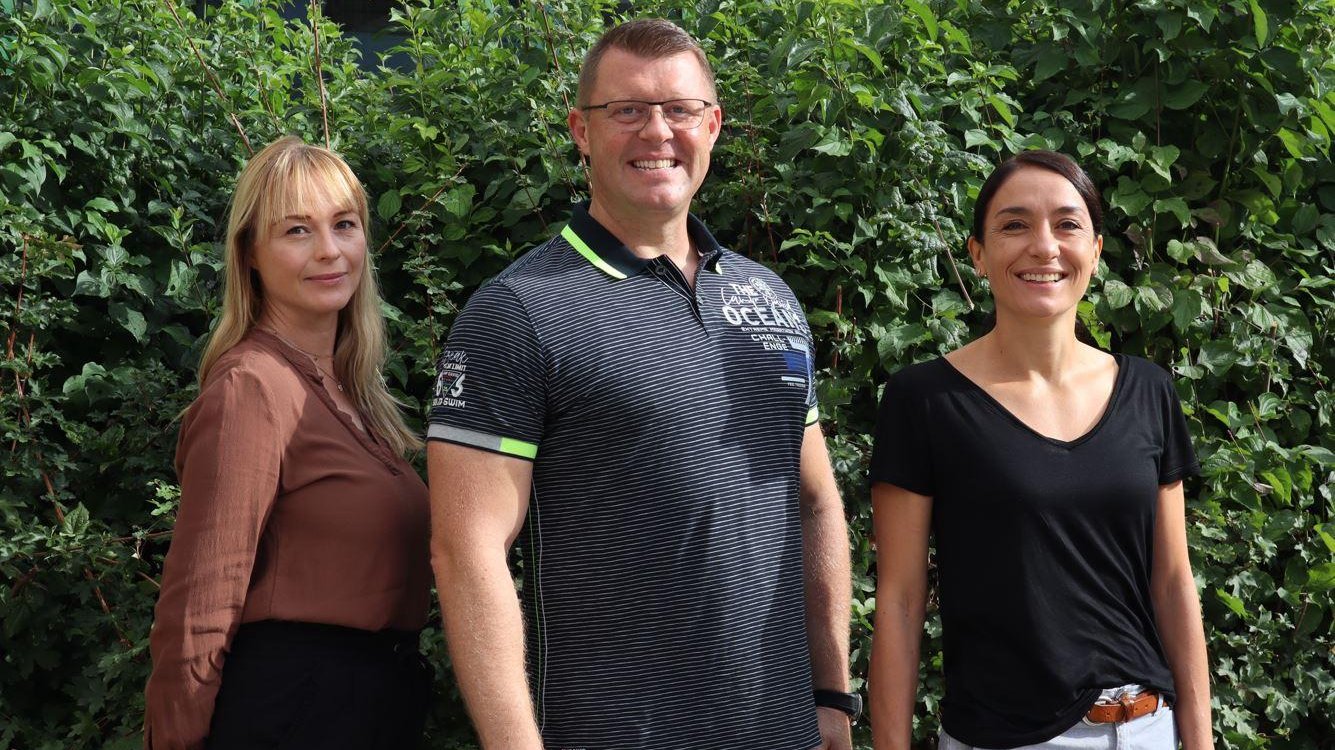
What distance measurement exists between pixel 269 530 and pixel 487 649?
0.51 m

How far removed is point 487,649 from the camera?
2.12m

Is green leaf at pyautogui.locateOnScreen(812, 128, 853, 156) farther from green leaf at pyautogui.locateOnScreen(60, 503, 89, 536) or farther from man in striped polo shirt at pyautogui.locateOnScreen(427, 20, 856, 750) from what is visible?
green leaf at pyautogui.locateOnScreen(60, 503, 89, 536)

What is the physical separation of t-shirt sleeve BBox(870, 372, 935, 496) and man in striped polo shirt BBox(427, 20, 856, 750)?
0.17 meters

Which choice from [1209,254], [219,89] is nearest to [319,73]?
[219,89]

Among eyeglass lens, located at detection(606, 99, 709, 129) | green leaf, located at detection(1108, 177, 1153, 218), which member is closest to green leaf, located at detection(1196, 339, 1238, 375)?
green leaf, located at detection(1108, 177, 1153, 218)

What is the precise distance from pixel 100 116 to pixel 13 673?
139 cm

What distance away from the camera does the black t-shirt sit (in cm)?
233

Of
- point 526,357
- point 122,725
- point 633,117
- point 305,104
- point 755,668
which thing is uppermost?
point 305,104

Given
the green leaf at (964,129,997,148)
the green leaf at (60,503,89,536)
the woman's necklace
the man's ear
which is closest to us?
the man's ear

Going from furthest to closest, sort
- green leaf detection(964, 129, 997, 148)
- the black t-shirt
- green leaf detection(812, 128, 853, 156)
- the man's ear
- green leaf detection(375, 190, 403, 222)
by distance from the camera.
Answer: green leaf detection(375, 190, 403, 222) → green leaf detection(964, 129, 997, 148) → green leaf detection(812, 128, 853, 156) → the man's ear → the black t-shirt

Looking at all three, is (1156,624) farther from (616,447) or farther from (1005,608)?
(616,447)

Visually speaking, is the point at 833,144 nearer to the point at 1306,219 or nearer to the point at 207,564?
the point at 1306,219

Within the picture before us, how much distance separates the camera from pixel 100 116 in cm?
328

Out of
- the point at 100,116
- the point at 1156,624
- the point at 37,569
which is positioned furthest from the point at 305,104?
the point at 1156,624
